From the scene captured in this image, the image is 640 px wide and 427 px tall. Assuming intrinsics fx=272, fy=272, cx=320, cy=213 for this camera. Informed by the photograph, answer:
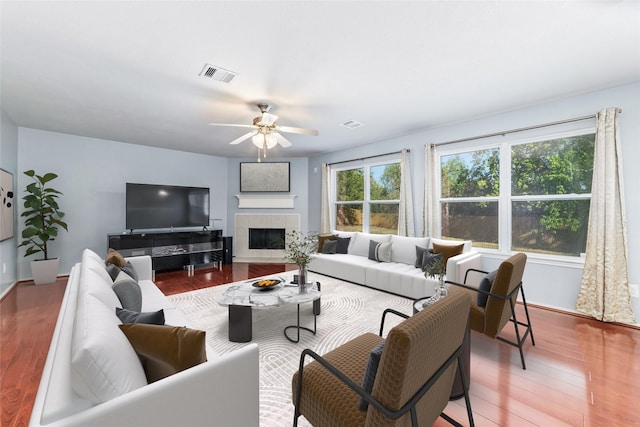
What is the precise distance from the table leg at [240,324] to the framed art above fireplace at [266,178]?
4.40 metres

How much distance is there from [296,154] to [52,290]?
16.3 ft

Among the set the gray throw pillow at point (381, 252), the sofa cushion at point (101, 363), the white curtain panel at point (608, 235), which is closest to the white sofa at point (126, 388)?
the sofa cushion at point (101, 363)

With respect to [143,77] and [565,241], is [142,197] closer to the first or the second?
[143,77]

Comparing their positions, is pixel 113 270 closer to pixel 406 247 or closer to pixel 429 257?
pixel 429 257

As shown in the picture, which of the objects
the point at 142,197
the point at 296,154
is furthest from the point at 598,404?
the point at 142,197

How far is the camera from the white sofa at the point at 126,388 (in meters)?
0.91

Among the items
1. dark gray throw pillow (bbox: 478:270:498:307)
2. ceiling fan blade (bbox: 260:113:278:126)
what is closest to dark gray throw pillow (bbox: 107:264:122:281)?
ceiling fan blade (bbox: 260:113:278:126)

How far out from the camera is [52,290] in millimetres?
4113

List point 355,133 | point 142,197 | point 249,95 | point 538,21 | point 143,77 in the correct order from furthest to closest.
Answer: point 142,197 < point 355,133 < point 249,95 < point 143,77 < point 538,21

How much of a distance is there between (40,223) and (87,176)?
3.81ft

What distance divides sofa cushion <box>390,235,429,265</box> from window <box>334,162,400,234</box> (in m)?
0.68

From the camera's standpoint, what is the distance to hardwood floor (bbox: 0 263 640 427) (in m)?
1.70

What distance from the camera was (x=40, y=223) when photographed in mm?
4258

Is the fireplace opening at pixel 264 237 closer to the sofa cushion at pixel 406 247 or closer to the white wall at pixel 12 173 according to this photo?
the sofa cushion at pixel 406 247
